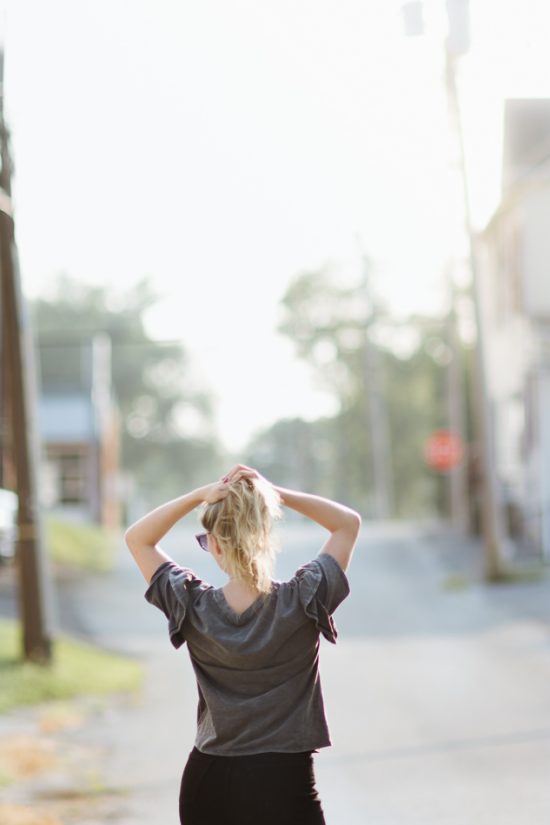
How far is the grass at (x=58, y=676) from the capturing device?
44.7 feet

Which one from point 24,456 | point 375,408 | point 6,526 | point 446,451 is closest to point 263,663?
point 24,456

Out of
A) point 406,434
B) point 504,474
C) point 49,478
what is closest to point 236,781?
point 504,474

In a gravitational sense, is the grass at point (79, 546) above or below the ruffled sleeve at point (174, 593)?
below

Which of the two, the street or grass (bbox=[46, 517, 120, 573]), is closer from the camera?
the street

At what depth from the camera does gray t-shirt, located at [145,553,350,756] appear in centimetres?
370

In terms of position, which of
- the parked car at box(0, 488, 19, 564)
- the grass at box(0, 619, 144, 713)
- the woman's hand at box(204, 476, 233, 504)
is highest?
the woman's hand at box(204, 476, 233, 504)

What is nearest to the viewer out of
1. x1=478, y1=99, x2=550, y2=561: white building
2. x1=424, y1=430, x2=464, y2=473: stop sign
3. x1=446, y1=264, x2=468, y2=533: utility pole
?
x1=478, y1=99, x2=550, y2=561: white building

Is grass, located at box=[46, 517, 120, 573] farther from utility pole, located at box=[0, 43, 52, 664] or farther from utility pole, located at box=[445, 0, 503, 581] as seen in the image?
utility pole, located at box=[0, 43, 52, 664]

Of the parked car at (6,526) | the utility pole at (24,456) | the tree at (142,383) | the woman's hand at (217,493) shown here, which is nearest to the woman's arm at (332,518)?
the woman's hand at (217,493)

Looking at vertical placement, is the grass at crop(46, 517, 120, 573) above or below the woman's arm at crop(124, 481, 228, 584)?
below

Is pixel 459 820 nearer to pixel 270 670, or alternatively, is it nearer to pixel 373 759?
pixel 373 759

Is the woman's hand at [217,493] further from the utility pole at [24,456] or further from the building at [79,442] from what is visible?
the building at [79,442]

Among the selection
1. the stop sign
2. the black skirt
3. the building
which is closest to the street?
the black skirt

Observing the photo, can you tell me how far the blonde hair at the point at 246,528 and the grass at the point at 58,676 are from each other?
9537 mm
